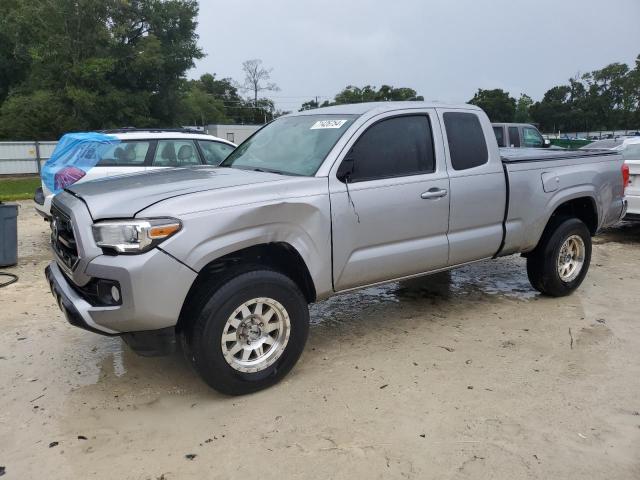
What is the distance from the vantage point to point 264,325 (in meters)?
3.63

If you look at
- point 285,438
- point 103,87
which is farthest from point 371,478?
point 103,87

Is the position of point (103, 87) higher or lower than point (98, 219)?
higher

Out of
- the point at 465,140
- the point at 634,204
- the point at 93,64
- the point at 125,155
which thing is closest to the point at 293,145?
the point at 465,140

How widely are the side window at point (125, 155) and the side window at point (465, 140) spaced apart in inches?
196

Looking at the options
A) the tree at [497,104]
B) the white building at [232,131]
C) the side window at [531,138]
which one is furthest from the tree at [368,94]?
the side window at [531,138]

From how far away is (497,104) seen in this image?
A: 72.8 meters

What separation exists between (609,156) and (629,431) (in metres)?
3.62

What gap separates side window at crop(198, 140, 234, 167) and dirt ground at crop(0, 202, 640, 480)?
3.66 metres

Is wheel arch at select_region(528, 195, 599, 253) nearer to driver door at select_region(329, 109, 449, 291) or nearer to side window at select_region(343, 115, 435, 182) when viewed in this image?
driver door at select_region(329, 109, 449, 291)

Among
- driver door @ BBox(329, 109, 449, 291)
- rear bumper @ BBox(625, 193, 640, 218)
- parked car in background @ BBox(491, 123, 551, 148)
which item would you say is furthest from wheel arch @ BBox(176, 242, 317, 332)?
parked car in background @ BBox(491, 123, 551, 148)

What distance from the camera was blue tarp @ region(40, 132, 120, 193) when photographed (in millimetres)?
7633

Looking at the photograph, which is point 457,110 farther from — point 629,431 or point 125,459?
point 125,459

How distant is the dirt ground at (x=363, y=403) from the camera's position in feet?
9.57

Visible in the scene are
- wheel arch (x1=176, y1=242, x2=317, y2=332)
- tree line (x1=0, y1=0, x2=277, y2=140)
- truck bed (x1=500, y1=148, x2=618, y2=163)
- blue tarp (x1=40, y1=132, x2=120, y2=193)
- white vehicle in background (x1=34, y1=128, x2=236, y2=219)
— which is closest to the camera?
wheel arch (x1=176, y1=242, x2=317, y2=332)
